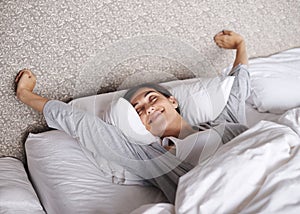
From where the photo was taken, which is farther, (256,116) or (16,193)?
(256,116)

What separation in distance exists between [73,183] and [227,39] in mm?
943

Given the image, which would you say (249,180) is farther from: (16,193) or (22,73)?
(22,73)

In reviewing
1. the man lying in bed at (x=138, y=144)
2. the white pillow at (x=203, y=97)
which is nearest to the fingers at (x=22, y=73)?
the man lying in bed at (x=138, y=144)

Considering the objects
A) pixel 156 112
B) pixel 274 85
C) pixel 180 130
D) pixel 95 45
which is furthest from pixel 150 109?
pixel 274 85

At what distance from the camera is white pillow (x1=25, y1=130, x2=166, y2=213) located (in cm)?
124

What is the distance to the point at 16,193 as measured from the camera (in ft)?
4.40

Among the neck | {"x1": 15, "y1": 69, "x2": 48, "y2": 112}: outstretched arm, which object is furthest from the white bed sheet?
{"x1": 15, "y1": 69, "x2": 48, "y2": 112}: outstretched arm

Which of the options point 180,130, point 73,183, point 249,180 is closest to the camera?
point 249,180

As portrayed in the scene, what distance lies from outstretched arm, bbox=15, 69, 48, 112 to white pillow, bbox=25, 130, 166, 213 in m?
0.16

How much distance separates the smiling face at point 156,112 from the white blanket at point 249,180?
34cm

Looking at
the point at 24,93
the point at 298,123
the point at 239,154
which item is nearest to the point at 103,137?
the point at 24,93

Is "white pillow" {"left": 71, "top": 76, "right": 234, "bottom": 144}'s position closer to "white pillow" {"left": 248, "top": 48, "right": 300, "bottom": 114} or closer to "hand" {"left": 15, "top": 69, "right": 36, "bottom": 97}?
"hand" {"left": 15, "top": 69, "right": 36, "bottom": 97}

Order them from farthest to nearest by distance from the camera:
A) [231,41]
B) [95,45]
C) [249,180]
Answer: [231,41], [95,45], [249,180]

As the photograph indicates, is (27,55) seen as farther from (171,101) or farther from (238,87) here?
(238,87)
